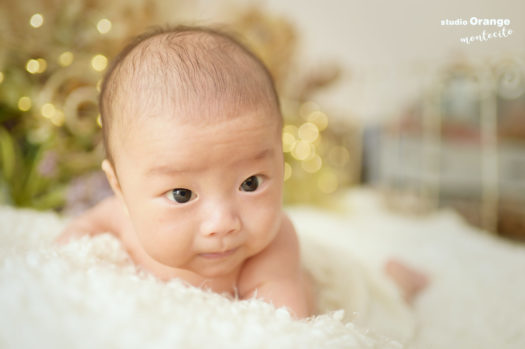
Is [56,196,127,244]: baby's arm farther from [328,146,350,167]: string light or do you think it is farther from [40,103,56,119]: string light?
[328,146,350,167]: string light

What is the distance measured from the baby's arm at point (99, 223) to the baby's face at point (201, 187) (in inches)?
9.8

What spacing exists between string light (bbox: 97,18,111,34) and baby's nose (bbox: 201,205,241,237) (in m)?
1.22

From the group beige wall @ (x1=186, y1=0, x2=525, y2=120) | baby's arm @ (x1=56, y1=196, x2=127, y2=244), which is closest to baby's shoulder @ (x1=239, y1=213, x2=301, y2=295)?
baby's arm @ (x1=56, y1=196, x2=127, y2=244)

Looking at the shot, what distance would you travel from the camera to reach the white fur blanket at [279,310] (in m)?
0.51

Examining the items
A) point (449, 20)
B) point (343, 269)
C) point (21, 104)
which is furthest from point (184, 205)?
point (21, 104)

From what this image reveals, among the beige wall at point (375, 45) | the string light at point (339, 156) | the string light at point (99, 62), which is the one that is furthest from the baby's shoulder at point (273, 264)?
the string light at point (339, 156)

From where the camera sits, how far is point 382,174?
2691 mm

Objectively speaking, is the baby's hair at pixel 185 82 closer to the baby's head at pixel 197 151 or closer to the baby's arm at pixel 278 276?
the baby's head at pixel 197 151

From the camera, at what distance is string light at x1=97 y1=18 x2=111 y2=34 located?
5.20 feet

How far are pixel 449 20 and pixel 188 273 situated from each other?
996mm

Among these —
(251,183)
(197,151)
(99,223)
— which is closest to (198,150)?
(197,151)

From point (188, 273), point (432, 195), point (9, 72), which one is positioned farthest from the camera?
point (432, 195)

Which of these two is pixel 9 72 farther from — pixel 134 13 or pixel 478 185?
pixel 478 185

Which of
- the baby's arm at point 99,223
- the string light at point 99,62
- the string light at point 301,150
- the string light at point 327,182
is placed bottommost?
the string light at point 327,182
